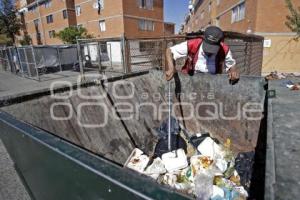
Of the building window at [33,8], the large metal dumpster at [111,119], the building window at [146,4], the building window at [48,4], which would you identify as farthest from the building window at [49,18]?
the large metal dumpster at [111,119]

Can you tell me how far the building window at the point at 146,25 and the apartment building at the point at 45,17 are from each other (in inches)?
440

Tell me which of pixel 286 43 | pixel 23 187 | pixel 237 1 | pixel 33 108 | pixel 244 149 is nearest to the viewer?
pixel 23 187

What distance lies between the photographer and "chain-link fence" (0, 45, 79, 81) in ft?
38.2

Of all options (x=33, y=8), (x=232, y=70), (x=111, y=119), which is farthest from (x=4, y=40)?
(x=232, y=70)

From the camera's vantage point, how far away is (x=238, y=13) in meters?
17.5

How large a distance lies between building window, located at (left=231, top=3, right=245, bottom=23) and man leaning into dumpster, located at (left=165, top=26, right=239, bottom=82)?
48.5 feet

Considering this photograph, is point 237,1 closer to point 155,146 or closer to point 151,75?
point 151,75

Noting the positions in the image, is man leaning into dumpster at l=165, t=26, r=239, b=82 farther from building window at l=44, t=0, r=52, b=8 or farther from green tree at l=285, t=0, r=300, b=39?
building window at l=44, t=0, r=52, b=8

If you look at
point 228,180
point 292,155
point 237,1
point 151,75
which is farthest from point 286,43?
point 292,155

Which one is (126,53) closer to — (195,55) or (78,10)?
(195,55)

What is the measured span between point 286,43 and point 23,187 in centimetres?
1612

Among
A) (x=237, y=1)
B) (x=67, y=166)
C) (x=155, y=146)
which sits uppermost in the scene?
(x=237, y=1)

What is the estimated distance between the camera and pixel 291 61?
46.0 feet

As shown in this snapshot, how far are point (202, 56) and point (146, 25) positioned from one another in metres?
23.1
